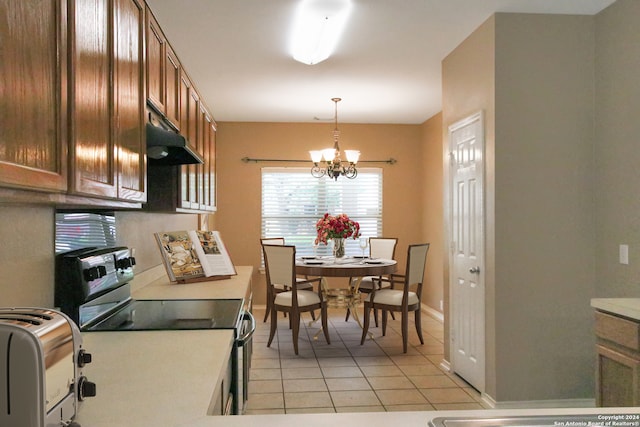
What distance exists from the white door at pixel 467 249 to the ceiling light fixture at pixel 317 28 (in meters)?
1.12

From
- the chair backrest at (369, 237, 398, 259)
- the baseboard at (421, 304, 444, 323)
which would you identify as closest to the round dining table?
the chair backrest at (369, 237, 398, 259)

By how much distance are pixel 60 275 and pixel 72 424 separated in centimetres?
101

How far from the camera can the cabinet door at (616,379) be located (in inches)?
83.4

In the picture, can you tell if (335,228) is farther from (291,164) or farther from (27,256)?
(27,256)

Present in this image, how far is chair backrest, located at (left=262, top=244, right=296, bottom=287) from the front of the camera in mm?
4789

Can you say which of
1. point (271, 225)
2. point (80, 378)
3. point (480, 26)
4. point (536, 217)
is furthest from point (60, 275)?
point (271, 225)

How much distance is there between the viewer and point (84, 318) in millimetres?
1922

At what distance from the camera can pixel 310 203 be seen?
684cm

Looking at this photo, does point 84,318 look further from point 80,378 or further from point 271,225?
point 271,225

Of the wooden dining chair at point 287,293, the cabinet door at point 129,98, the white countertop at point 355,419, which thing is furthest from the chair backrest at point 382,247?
the white countertop at point 355,419

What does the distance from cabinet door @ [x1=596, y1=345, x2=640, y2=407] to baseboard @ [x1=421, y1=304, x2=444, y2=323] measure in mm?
3650

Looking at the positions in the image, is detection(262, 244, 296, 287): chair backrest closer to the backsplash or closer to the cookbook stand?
the cookbook stand

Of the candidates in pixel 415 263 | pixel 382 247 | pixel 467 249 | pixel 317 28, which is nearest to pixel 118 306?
pixel 317 28

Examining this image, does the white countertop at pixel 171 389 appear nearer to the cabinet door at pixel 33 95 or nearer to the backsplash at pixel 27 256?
the backsplash at pixel 27 256
